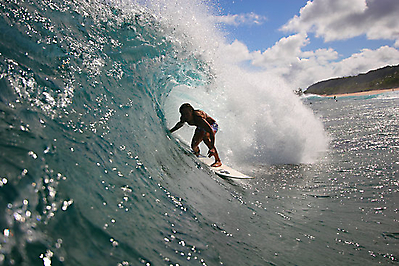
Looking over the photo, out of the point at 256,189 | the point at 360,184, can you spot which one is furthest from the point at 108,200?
the point at 360,184

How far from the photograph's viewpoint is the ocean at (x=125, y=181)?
1.80 m

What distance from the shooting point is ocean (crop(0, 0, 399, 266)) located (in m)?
1.80

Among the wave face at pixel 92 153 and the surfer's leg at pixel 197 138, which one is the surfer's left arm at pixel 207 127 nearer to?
the surfer's leg at pixel 197 138

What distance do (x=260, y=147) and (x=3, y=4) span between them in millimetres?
8833

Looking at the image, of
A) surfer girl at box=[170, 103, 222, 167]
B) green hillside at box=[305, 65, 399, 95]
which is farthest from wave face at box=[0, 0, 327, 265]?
green hillside at box=[305, 65, 399, 95]

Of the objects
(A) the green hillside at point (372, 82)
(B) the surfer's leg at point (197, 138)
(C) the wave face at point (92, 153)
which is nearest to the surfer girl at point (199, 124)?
(B) the surfer's leg at point (197, 138)

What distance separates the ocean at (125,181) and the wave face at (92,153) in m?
0.01

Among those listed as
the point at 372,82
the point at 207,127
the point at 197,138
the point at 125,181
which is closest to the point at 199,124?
the point at 207,127

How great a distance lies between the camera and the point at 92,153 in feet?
8.87

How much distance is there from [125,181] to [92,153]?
0.47m

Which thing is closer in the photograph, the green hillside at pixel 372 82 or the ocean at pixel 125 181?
the ocean at pixel 125 181

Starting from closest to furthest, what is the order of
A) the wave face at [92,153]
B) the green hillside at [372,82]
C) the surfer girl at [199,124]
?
the wave face at [92,153] → the surfer girl at [199,124] → the green hillside at [372,82]

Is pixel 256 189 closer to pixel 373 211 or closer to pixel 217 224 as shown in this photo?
pixel 373 211

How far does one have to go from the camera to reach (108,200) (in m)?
2.28
